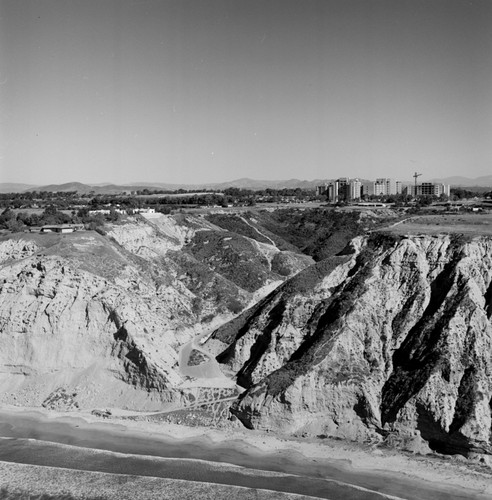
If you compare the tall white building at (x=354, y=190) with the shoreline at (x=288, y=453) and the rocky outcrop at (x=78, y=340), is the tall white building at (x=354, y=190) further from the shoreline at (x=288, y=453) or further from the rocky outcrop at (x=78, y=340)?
the shoreline at (x=288, y=453)

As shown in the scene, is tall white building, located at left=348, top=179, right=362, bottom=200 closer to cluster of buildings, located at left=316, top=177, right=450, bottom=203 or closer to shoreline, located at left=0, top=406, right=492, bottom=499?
cluster of buildings, located at left=316, top=177, right=450, bottom=203

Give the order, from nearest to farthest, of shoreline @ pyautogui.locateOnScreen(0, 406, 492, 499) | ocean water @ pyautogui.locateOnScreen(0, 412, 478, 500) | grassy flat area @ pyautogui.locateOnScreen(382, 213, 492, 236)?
1. ocean water @ pyautogui.locateOnScreen(0, 412, 478, 500)
2. shoreline @ pyautogui.locateOnScreen(0, 406, 492, 499)
3. grassy flat area @ pyautogui.locateOnScreen(382, 213, 492, 236)

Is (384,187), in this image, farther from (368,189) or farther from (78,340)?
(78,340)

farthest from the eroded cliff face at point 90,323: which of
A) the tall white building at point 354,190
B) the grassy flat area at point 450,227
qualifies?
the tall white building at point 354,190

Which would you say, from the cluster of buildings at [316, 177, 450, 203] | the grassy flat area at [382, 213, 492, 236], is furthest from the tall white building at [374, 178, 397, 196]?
the grassy flat area at [382, 213, 492, 236]

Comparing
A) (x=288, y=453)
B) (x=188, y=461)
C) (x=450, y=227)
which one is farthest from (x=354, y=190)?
(x=188, y=461)

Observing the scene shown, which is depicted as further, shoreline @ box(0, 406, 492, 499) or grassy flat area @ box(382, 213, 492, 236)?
grassy flat area @ box(382, 213, 492, 236)
